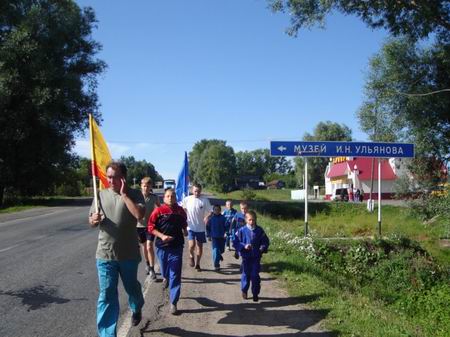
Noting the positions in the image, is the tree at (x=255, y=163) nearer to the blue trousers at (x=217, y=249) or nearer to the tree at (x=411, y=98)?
the tree at (x=411, y=98)

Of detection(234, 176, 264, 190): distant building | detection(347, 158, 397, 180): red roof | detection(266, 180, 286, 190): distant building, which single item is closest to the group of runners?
detection(347, 158, 397, 180): red roof

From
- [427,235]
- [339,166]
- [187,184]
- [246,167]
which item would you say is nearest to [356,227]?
[427,235]

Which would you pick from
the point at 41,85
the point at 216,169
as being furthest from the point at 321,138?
the point at 41,85

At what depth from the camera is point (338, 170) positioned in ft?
218

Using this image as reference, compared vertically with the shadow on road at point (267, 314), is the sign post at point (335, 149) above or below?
above

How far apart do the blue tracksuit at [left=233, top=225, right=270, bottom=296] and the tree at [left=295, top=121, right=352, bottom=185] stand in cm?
7352

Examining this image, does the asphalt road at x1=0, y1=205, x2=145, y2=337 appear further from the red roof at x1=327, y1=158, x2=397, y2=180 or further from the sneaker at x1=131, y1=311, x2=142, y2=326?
the red roof at x1=327, y1=158, x2=397, y2=180

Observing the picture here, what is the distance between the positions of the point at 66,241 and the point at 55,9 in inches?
1104

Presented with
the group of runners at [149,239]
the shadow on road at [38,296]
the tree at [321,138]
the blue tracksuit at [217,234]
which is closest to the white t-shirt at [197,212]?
the group of runners at [149,239]

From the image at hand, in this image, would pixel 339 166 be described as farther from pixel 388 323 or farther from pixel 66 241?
pixel 388 323

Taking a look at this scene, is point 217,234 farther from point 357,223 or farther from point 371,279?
point 357,223

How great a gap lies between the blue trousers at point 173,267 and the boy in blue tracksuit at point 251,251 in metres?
1.19

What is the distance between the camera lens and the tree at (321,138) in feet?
270

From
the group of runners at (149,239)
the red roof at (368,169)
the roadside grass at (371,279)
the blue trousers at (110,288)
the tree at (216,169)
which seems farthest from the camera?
the tree at (216,169)
